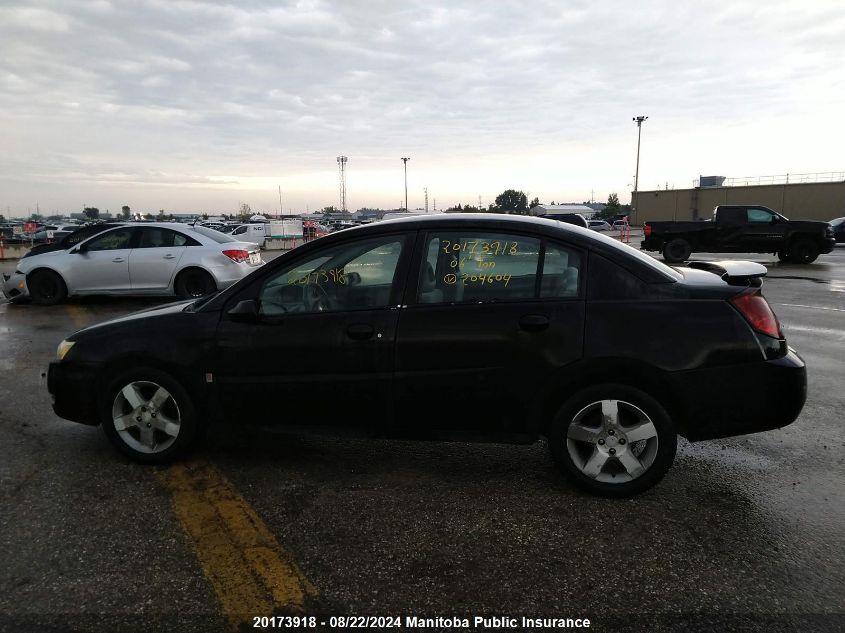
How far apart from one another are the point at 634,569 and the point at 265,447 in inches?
96.8

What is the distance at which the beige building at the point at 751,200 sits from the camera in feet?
178

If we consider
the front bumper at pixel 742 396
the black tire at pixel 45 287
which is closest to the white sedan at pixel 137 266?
the black tire at pixel 45 287

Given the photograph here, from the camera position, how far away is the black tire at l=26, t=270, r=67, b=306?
10.5 m

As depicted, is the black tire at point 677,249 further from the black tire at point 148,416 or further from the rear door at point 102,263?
the black tire at point 148,416

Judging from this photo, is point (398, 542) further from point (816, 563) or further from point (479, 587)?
point (816, 563)

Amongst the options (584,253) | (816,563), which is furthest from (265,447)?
(816,563)

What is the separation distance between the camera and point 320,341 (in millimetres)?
3406

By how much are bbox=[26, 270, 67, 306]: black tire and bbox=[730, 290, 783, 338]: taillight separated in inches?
429

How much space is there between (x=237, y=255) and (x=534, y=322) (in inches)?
323

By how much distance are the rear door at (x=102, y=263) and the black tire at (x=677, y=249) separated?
14354mm

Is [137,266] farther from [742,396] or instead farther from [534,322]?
[742,396]

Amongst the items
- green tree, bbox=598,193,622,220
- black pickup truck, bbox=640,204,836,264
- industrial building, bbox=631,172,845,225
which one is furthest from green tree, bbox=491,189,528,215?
black pickup truck, bbox=640,204,836,264

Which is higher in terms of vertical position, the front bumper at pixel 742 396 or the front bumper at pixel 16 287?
the front bumper at pixel 742 396

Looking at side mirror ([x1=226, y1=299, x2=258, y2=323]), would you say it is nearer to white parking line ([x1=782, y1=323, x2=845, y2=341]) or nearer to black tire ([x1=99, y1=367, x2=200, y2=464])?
black tire ([x1=99, y1=367, x2=200, y2=464])
